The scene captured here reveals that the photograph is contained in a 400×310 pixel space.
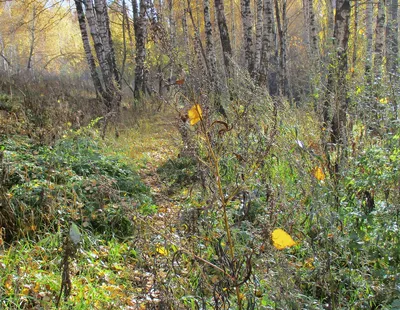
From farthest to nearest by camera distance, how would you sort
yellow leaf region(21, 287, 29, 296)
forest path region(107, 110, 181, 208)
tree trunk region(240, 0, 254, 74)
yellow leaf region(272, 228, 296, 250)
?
tree trunk region(240, 0, 254, 74)
forest path region(107, 110, 181, 208)
yellow leaf region(21, 287, 29, 296)
yellow leaf region(272, 228, 296, 250)

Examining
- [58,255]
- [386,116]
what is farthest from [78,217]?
[386,116]

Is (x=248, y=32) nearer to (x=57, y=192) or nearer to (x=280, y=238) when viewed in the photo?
(x=57, y=192)

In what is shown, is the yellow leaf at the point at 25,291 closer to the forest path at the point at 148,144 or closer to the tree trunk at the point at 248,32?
the forest path at the point at 148,144

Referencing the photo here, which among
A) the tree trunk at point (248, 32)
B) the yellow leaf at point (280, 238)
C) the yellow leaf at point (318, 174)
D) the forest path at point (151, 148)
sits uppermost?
the tree trunk at point (248, 32)

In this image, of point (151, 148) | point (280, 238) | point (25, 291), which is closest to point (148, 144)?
point (151, 148)

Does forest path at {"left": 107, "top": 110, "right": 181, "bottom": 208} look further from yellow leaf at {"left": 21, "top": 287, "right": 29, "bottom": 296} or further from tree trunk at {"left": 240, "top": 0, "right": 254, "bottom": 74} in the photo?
tree trunk at {"left": 240, "top": 0, "right": 254, "bottom": 74}

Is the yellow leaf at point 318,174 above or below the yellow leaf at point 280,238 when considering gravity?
above

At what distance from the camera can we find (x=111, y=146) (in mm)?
6195

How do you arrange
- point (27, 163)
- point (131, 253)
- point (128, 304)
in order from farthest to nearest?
point (27, 163)
point (131, 253)
point (128, 304)

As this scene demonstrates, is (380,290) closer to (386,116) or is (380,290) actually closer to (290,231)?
(290,231)

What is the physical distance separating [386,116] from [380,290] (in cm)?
151

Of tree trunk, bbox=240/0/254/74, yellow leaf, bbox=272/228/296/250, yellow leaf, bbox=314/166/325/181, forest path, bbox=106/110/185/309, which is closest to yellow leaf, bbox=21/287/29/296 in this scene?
forest path, bbox=106/110/185/309

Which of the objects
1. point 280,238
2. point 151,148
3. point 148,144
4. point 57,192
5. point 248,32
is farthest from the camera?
point 248,32

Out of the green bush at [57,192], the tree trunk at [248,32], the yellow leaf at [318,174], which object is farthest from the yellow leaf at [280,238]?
the tree trunk at [248,32]
